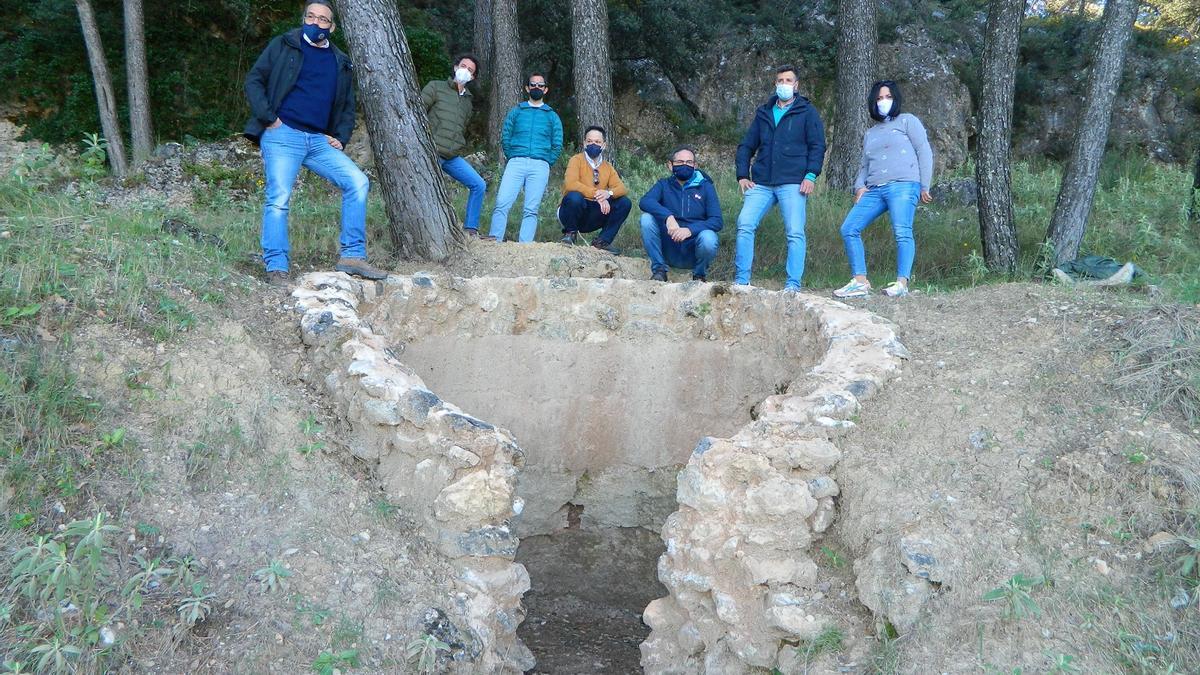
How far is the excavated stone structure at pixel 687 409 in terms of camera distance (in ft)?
12.8

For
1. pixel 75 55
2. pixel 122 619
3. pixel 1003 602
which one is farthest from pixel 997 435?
pixel 75 55

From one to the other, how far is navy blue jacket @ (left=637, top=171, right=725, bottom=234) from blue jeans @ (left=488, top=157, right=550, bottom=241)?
0.92m

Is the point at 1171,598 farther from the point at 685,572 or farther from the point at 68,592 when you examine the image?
the point at 68,592

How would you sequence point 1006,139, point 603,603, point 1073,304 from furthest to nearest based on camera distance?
point 1006,139
point 603,603
point 1073,304

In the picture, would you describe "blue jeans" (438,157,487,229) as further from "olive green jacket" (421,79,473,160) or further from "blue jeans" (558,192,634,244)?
"blue jeans" (558,192,634,244)

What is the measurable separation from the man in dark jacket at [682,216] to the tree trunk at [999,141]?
2359mm

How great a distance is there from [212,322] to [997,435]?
3.99m

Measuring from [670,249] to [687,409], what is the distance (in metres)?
1.35

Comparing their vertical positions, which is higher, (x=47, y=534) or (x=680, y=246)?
(x=680, y=246)

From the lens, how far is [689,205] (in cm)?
664

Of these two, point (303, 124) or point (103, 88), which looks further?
point (103, 88)

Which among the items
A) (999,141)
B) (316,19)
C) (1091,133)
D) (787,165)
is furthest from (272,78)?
(1091,133)

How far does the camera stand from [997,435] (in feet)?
13.3

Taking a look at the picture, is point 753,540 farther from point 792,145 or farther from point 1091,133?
point 1091,133
